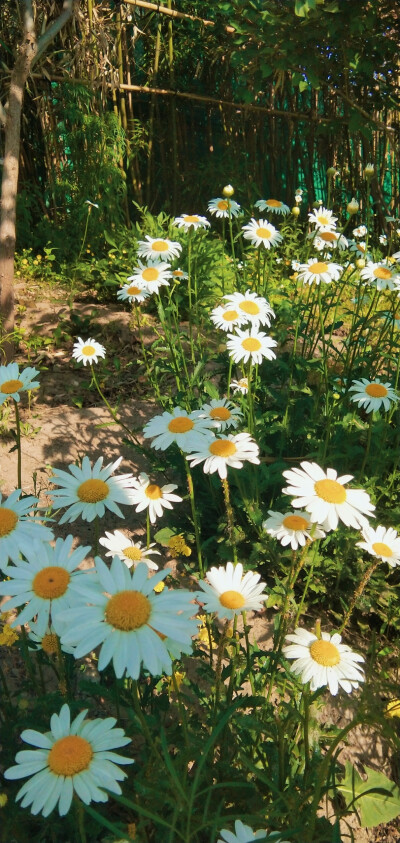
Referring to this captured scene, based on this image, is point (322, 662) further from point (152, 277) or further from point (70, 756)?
point (152, 277)

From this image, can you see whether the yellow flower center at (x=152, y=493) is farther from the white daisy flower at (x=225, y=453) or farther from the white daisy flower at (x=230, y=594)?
the white daisy flower at (x=230, y=594)

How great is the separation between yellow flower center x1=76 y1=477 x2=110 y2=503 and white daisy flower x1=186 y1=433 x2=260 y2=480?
23 centimetres

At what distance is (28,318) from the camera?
3.77 metres

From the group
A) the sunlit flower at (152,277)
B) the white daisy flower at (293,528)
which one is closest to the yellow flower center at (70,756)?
the white daisy flower at (293,528)

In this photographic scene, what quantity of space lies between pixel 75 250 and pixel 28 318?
0.79m

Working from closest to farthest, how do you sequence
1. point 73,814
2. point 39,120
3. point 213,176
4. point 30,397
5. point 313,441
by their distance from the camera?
1. point 73,814
2. point 313,441
3. point 30,397
4. point 39,120
5. point 213,176

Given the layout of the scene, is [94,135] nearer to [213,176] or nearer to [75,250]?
[75,250]

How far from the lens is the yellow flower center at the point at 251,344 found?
1.73m

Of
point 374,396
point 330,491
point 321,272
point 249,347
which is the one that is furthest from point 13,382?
point 321,272

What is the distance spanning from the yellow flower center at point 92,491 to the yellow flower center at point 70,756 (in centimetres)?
44

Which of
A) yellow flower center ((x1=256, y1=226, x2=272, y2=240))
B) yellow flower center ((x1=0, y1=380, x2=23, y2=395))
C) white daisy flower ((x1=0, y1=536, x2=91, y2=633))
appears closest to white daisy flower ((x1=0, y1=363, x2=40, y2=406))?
yellow flower center ((x1=0, y1=380, x2=23, y2=395))

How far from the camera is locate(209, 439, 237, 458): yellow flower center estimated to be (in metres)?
1.37

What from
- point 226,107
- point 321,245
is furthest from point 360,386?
point 226,107

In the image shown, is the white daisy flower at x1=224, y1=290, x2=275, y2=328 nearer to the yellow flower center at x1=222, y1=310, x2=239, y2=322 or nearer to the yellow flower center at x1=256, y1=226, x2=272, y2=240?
the yellow flower center at x1=222, y1=310, x2=239, y2=322
